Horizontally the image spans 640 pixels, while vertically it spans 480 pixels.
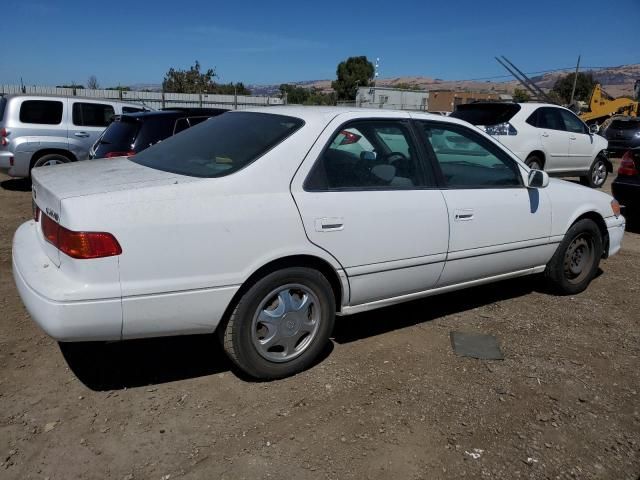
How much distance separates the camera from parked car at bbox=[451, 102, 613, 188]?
368 inches

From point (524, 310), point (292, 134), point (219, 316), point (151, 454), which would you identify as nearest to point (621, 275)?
point (524, 310)

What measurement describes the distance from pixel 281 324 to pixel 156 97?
68.2 ft

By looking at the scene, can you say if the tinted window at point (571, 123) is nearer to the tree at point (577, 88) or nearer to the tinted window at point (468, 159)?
the tinted window at point (468, 159)

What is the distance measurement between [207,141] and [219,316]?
127 cm

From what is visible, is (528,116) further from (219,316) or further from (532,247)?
→ (219,316)

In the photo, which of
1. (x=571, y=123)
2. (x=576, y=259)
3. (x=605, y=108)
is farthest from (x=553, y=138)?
(x=605, y=108)

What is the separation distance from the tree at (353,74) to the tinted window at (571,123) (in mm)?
54561

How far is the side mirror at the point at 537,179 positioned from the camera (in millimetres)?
4176

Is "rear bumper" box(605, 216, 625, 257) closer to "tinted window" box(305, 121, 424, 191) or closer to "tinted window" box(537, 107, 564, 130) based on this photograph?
"tinted window" box(305, 121, 424, 191)

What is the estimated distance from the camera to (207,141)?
11.9 ft

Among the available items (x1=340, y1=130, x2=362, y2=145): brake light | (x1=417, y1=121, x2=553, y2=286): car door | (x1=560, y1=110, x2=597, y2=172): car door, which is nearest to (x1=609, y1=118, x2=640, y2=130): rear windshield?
(x1=560, y1=110, x2=597, y2=172): car door

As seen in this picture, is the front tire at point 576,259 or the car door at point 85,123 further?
the car door at point 85,123

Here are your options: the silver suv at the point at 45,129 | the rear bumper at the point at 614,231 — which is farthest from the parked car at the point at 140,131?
the rear bumper at the point at 614,231

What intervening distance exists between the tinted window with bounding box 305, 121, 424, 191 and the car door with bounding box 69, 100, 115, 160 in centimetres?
740
